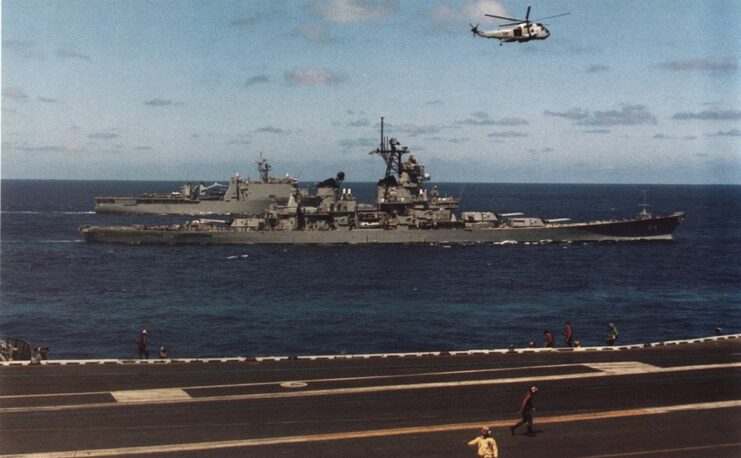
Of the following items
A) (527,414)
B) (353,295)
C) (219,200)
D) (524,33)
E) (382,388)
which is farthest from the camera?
(219,200)

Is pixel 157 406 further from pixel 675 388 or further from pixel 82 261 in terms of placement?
pixel 82 261

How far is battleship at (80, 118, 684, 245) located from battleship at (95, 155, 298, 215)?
2635cm

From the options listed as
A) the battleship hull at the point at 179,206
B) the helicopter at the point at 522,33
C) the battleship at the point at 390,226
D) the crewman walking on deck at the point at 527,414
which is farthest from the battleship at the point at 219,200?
the crewman walking on deck at the point at 527,414

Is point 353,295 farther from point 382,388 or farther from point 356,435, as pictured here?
point 356,435

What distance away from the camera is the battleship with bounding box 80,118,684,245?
9281 cm

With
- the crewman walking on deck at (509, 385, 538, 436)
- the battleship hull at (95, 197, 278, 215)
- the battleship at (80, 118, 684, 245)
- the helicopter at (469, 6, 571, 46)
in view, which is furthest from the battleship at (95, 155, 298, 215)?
the crewman walking on deck at (509, 385, 538, 436)

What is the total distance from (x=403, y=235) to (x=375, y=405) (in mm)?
70258

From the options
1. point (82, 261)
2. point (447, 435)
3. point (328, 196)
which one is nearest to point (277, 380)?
point (447, 435)

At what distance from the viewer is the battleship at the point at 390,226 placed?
305ft

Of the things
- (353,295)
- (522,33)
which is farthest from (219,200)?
(522,33)

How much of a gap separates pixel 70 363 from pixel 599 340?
30.2 m

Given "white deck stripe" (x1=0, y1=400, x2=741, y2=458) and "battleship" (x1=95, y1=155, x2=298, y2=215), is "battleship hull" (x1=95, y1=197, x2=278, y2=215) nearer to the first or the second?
"battleship" (x1=95, y1=155, x2=298, y2=215)

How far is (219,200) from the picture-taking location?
137250 mm

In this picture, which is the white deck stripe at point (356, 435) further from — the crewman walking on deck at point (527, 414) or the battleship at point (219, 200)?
the battleship at point (219, 200)
